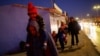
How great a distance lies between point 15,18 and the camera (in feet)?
57.1

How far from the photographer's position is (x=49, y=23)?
17.7 meters

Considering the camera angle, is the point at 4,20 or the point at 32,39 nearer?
the point at 32,39

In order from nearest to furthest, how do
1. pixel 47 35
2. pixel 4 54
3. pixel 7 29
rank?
pixel 47 35
pixel 4 54
pixel 7 29

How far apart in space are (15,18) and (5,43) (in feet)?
6.48

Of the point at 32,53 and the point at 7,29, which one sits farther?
the point at 7,29

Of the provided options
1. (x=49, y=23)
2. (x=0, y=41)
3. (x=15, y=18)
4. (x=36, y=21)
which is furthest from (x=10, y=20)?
(x=36, y=21)

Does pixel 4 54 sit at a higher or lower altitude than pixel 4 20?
lower

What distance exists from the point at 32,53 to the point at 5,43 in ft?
38.3

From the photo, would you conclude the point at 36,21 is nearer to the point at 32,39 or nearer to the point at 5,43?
the point at 32,39

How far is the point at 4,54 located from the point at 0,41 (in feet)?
3.83

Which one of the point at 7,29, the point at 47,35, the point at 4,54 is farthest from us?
the point at 7,29

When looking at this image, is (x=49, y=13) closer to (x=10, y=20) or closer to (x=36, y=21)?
(x=10, y=20)

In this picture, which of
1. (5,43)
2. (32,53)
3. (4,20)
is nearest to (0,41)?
(5,43)

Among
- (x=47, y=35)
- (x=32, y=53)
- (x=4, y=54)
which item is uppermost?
(x=47, y=35)
